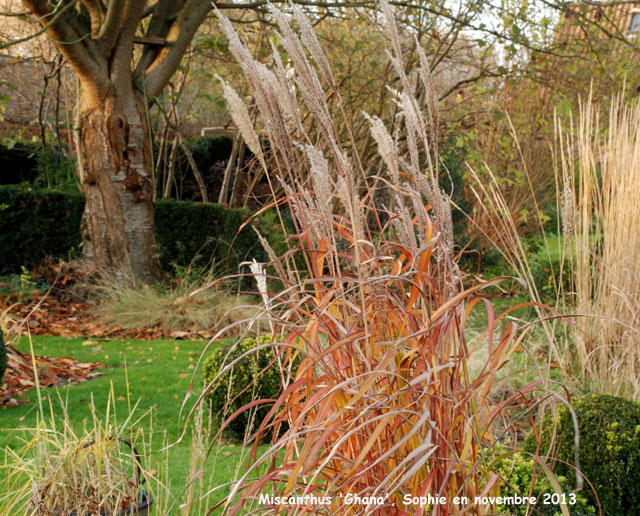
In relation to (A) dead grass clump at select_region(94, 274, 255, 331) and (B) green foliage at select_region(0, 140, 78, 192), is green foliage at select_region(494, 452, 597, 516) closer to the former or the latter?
(A) dead grass clump at select_region(94, 274, 255, 331)

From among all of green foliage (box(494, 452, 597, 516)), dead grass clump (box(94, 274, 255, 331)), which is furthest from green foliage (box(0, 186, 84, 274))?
green foliage (box(494, 452, 597, 516))

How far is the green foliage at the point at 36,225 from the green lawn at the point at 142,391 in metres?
2.75

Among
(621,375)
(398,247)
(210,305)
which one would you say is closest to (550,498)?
(398,247)

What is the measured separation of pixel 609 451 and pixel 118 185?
654 centimetres

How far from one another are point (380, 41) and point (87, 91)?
4194 mm

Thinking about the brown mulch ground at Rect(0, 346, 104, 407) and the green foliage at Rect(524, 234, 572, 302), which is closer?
the brown mulch ground at Rect(0, 346, 104, 407)

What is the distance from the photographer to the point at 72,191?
360 inches

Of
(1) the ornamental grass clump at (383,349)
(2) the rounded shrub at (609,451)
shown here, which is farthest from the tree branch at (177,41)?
(1) the ornamental grass clump at (383,349)

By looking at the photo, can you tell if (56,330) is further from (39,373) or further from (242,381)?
(242,381)

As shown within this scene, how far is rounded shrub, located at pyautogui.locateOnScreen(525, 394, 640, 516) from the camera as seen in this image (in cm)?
249

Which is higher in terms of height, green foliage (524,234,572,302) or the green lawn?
green foliage (524,234,572,302)

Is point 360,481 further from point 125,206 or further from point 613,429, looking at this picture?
point 125,206

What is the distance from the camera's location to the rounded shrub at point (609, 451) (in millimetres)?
2492

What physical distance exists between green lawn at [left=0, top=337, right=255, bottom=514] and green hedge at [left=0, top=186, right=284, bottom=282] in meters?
1.94
